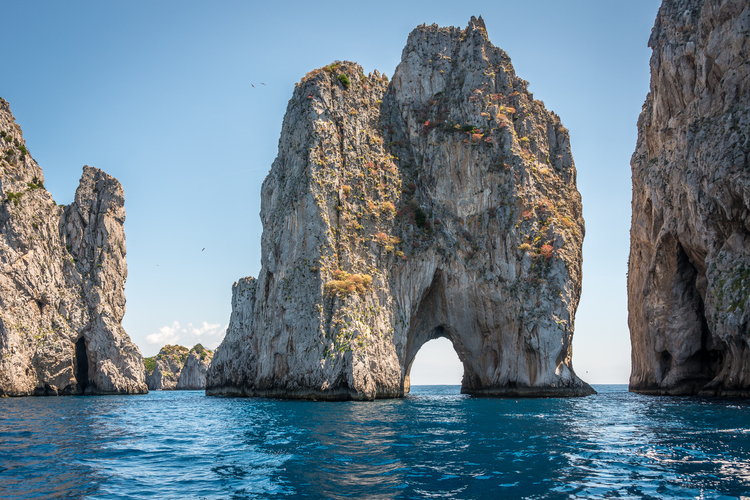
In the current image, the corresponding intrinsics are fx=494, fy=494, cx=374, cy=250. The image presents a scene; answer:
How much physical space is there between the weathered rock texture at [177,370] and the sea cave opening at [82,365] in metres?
53.9

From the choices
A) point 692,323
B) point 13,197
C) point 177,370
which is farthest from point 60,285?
point 692,323

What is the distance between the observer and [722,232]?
43.3 metres

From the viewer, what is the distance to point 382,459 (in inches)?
615

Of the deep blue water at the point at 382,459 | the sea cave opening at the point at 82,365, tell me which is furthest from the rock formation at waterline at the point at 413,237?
the deep blue water at the point at 382,459

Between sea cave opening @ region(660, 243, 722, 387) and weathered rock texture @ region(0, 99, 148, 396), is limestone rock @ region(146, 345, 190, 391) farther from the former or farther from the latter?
sea cave opening @ region(660, 243, 722, 387)

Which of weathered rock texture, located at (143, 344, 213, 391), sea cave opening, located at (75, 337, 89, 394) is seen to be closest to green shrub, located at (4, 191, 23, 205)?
sea cave opening, located at (75, 337, 89, 394)

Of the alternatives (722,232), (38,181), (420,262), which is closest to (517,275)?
(420,262)

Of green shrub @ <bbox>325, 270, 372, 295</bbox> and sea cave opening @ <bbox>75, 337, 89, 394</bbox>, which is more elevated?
green shrub @ <bbox>325, 270, 372, 295</bbox>

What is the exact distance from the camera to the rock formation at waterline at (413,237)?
53.3 m

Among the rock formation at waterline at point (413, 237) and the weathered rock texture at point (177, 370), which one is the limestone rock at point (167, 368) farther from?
the rock formation at waterline at point (413, 237)

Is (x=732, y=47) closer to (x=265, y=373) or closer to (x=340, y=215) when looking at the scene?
(x=340, y=215)

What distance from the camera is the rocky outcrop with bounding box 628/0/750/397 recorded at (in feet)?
135

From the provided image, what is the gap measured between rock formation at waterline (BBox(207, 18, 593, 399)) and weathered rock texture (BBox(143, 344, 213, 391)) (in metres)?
62.0

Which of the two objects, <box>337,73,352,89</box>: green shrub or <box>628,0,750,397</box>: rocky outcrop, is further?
<box>337,73,352,89</box>: green shrub
